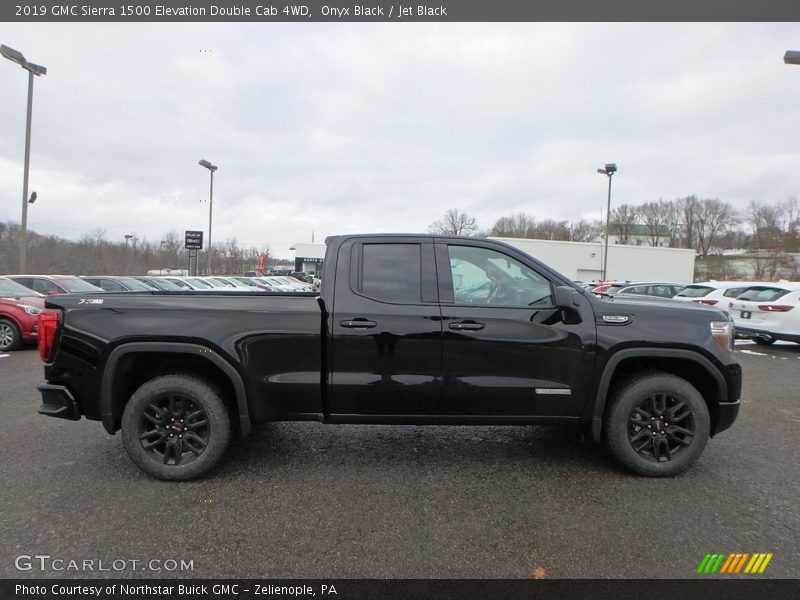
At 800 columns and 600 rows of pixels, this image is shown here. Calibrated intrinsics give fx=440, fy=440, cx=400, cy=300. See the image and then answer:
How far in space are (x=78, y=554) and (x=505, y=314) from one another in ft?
10.2

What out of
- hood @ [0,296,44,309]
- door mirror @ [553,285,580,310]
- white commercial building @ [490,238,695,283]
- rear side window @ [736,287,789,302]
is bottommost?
hood @ [0,296,44,309]

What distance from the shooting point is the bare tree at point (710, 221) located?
77831mm

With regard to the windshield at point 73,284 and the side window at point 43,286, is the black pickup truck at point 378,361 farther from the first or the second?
the side window at point 43,286

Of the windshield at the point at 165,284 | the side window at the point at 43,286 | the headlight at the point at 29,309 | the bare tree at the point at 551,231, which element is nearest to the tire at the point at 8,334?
the headlight at the point at 29,309

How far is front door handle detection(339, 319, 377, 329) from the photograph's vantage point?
133 inches

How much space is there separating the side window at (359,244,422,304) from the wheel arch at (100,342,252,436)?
4.06 feet

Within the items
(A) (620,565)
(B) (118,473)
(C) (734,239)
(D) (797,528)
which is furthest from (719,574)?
(C) (734,239)

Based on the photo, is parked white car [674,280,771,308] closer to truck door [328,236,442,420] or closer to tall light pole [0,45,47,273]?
truck door [328,236,442,420]

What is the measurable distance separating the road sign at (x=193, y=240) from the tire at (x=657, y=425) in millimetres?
25369

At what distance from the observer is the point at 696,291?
13.1 meters

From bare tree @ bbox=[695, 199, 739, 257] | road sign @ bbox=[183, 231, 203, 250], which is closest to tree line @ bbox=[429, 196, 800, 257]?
bare tree @ bbox=[695, 199, 739, 257]

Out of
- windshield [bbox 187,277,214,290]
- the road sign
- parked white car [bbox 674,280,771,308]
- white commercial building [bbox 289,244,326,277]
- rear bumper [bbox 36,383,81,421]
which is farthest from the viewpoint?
white commercial building [bbox 289,244,326,277]

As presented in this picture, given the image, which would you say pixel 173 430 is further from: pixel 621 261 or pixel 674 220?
pixel 674 220

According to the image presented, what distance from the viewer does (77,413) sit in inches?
133
